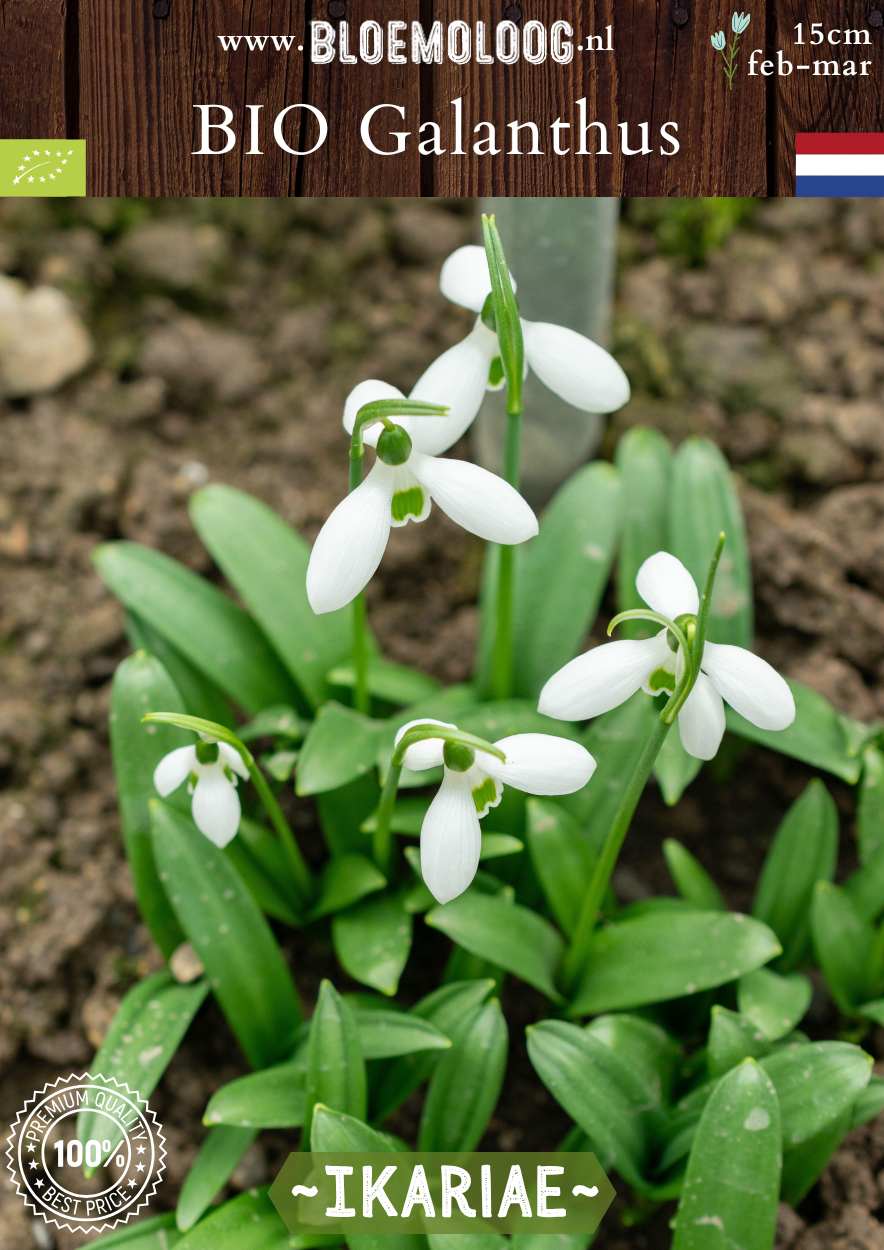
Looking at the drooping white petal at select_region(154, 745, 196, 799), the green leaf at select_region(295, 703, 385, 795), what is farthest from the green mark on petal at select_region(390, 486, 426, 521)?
the green leaf at select_region(295, 703, 385, 795)

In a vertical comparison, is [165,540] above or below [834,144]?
below

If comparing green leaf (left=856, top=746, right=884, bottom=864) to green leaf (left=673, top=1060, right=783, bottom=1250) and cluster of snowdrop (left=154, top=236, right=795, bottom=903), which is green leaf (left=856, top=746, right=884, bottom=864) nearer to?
green leaf (left=673, top=1060, right=783, bottom=1250)

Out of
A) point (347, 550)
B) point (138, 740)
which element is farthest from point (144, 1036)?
point (347, 550)

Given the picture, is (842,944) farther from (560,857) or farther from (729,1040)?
(560,857)

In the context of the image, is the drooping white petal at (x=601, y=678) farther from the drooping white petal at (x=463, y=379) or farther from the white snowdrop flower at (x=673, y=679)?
the drooping white petal at (x=463, y=379)

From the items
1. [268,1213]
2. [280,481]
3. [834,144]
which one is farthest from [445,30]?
[268,1213]

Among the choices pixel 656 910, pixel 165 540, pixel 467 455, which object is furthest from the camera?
pixel 467 455

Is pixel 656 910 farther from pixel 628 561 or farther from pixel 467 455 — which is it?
pixel 467 455
